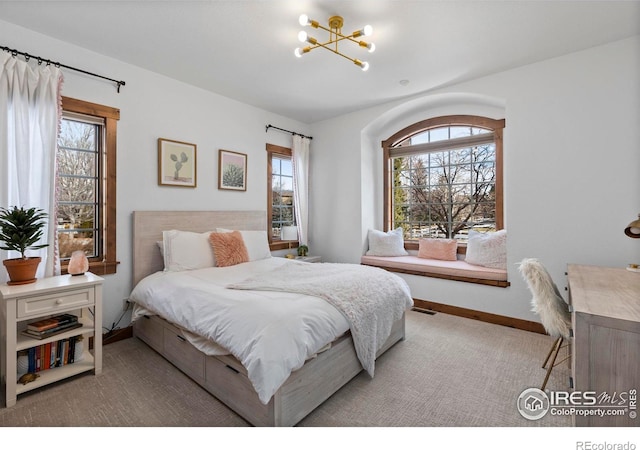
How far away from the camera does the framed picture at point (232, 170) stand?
12.1 ft

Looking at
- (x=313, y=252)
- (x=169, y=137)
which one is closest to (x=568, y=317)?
(x=313, y=252)

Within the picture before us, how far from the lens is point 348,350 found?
1.97m

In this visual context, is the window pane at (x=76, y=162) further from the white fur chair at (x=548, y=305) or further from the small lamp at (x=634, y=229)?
the small lamp at (x=634, y=229)

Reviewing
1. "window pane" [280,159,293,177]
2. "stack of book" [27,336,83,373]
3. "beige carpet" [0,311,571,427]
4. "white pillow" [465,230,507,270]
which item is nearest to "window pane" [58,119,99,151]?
"stack of book" [27,336,83,373]

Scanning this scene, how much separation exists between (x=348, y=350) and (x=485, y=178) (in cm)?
309

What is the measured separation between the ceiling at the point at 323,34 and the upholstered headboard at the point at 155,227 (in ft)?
4.31

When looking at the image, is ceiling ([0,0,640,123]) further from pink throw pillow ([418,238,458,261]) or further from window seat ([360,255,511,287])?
window seat ([360,255,511,287])

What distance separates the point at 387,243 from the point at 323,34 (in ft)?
9.14

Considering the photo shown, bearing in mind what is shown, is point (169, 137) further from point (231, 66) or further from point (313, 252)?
point (313, 252)

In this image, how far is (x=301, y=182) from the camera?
4.63 metres

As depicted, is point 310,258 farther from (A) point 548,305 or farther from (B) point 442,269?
(A) point 548,305

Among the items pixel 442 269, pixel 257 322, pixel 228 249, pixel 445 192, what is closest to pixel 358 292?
pixel 257 322

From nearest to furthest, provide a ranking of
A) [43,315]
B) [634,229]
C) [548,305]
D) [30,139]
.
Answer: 1. [548,305]
2. [43,315]
3. [634,229]
4. [30,139]
